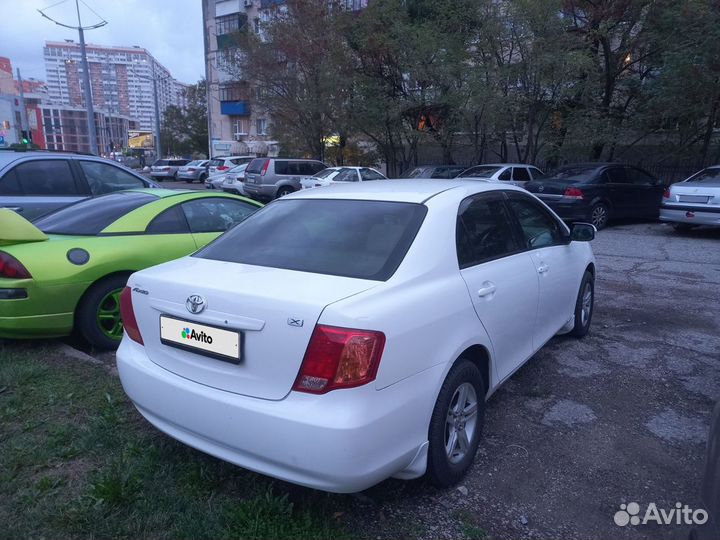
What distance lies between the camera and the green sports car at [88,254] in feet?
13.7

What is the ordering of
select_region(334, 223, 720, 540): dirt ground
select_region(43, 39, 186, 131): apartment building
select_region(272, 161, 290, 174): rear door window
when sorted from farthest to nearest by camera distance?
select_region(43, 39, 186, 131): apartment building
select_region(272, 161, 290, 174): rear door window
select_region(334, 223, 720, 540): dirt ground

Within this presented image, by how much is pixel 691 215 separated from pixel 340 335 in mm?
11375

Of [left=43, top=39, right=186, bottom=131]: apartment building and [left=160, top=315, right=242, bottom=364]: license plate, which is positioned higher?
[left=43, top=39, right=186, bottom=131]: apartment building

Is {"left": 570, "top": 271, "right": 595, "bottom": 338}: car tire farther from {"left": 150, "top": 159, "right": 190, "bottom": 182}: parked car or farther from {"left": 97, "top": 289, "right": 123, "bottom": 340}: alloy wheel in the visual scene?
{"left": 150, "top": 159, "right": 190, "bottom": 182}: parked car

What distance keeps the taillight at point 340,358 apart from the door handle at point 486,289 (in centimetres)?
99

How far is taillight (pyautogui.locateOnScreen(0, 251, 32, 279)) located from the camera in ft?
13.6

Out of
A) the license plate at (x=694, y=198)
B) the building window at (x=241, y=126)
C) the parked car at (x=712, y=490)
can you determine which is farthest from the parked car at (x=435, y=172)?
the building window at (x=241, y=126)

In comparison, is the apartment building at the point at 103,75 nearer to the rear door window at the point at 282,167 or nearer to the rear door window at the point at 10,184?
the rear door window at the point at 282,167

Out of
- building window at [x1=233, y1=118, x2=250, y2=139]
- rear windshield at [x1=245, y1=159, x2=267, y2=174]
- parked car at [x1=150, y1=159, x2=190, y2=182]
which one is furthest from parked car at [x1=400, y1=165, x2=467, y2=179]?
building window at [x1=233, y1=118, x2=250, y2=139]

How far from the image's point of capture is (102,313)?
15.1 feet

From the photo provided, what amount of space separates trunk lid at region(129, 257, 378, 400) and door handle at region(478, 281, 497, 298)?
80 centimetres

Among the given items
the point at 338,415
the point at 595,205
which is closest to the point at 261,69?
the point at 595,205

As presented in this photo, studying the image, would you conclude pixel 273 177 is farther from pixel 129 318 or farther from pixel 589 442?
pixel 589 442

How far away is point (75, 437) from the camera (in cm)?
323
